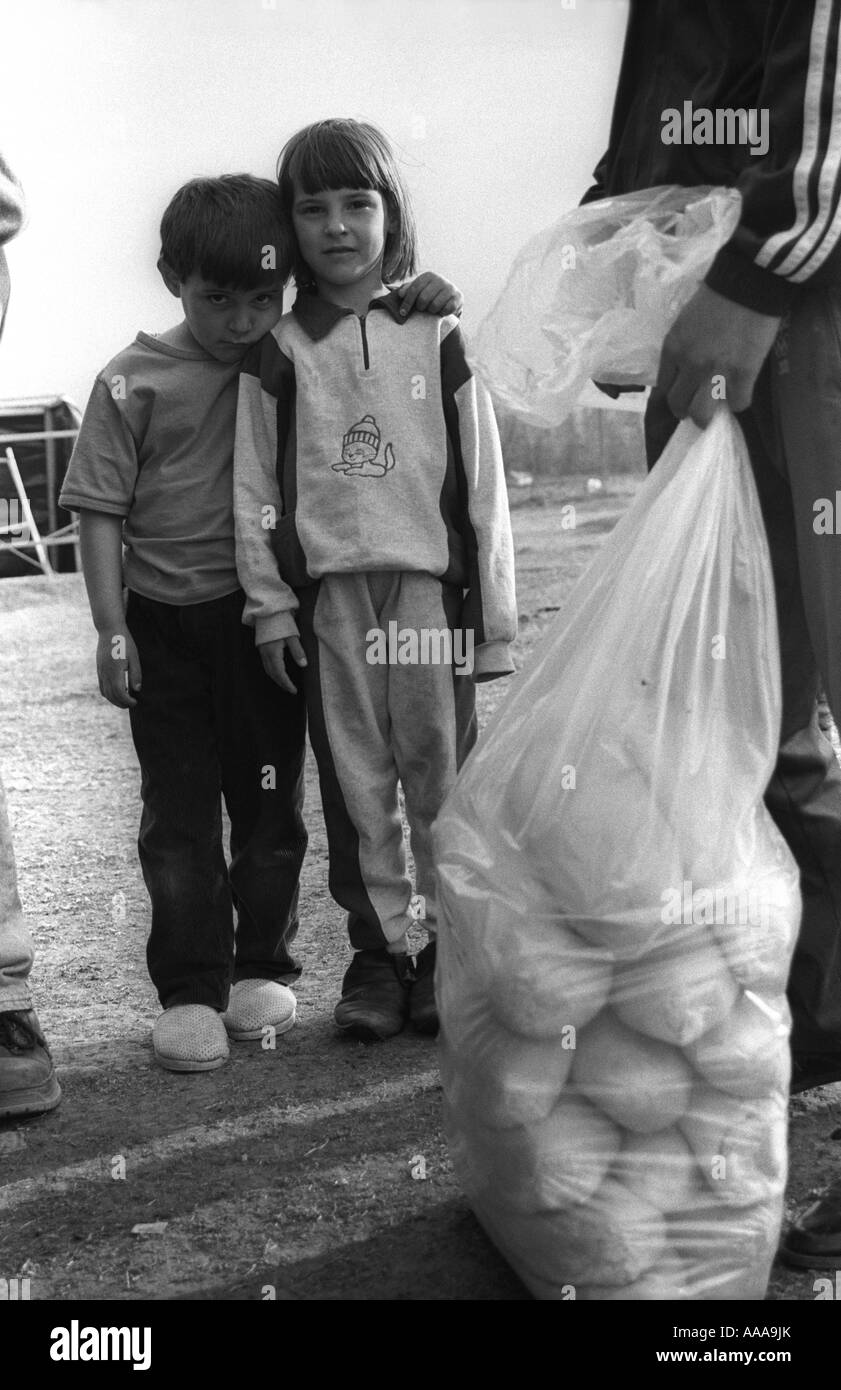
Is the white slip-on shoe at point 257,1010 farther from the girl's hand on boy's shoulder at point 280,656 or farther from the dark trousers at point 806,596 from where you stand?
the dark trousers at point 806,596

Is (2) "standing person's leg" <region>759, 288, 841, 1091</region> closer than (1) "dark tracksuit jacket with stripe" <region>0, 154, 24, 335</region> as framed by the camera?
Yes

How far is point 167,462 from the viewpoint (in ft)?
8.43

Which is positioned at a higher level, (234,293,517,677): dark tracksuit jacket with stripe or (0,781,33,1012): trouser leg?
(234,293,517,677): dark tracksuit jacket with stripe

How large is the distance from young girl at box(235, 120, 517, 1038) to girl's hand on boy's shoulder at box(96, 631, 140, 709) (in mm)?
208

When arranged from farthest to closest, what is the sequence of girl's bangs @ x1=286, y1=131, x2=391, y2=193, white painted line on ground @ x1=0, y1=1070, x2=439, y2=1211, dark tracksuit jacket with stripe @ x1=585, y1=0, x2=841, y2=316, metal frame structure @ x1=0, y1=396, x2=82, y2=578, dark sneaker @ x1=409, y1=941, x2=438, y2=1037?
1. metal frame structure @ x1=0, y1=396, x2=82, y2=578
2. dark sneaker @ x1=409, y1=941, x2=438, y2=1037
3. girl's bangs @ x1=286, y1=131, x2=391, y2=193
4. white painted line on ground @ x1=0, y1=1070, x2=439, y2=1211
5. dark tracksuit jacket with stripe @ x1=585, y1=0, x2=841, y2=316

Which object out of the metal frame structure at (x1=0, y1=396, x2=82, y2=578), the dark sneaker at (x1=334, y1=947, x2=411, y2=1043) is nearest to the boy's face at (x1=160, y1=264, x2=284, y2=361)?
the dark sneaker at (x1=334, y1=947, x2=411, y2=1043)

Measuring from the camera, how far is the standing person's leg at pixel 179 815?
2.59 metres

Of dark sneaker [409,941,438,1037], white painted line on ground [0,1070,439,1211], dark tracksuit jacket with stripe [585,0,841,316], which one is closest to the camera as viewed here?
dark tracksuit jacket with stripe [585,0,841,316]

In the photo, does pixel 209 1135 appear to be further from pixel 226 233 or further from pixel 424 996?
pixel 226 233

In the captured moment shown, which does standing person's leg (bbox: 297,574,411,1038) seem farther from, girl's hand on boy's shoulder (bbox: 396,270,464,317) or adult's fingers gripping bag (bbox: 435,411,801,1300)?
adult's fingers gripping bag (bbox: 435,411,801,1300)

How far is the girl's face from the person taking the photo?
2488 mm

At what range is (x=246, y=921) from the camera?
2.70 metres

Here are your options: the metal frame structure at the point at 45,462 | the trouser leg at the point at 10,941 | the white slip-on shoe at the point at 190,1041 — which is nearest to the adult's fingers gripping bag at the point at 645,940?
the white slip-on shoe at the point at 190,1041
